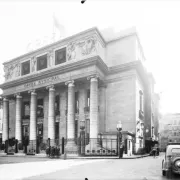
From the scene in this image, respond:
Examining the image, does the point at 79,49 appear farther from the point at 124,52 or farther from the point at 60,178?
the point at 60,178

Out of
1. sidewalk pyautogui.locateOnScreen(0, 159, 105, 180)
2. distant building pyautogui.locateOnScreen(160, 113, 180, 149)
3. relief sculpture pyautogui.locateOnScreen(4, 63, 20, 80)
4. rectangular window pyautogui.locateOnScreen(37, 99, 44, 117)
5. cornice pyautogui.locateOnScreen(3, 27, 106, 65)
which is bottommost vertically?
distant building pyautogui.locateOnScreen(160, 113, 180, 149)

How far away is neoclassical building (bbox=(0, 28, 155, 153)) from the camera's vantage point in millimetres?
31219

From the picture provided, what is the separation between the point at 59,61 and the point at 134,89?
11.6 meters

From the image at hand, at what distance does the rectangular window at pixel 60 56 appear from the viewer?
1375 inches

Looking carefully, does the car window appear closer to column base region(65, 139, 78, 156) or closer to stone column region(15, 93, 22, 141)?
column base region(65, 139, 78, 156)

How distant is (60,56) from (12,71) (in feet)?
37.2

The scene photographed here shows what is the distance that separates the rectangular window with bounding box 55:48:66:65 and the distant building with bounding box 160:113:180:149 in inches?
2229

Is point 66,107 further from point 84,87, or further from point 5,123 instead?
point 5,123

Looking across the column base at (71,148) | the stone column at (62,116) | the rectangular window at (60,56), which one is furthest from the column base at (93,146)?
the rectangular window at (60,56)

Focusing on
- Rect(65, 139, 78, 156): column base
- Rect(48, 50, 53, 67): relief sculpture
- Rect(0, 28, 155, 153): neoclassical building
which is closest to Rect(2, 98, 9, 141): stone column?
Rect(0, 28, 155, 153): neoclassical building

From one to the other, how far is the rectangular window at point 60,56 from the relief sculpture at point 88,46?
3.37 meters

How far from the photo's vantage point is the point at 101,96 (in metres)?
33.9

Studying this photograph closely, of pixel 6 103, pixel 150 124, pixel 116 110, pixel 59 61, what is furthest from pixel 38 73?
pixel 150 124

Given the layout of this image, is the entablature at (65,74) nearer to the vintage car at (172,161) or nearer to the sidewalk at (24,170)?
the sidewalk at (24,170)
